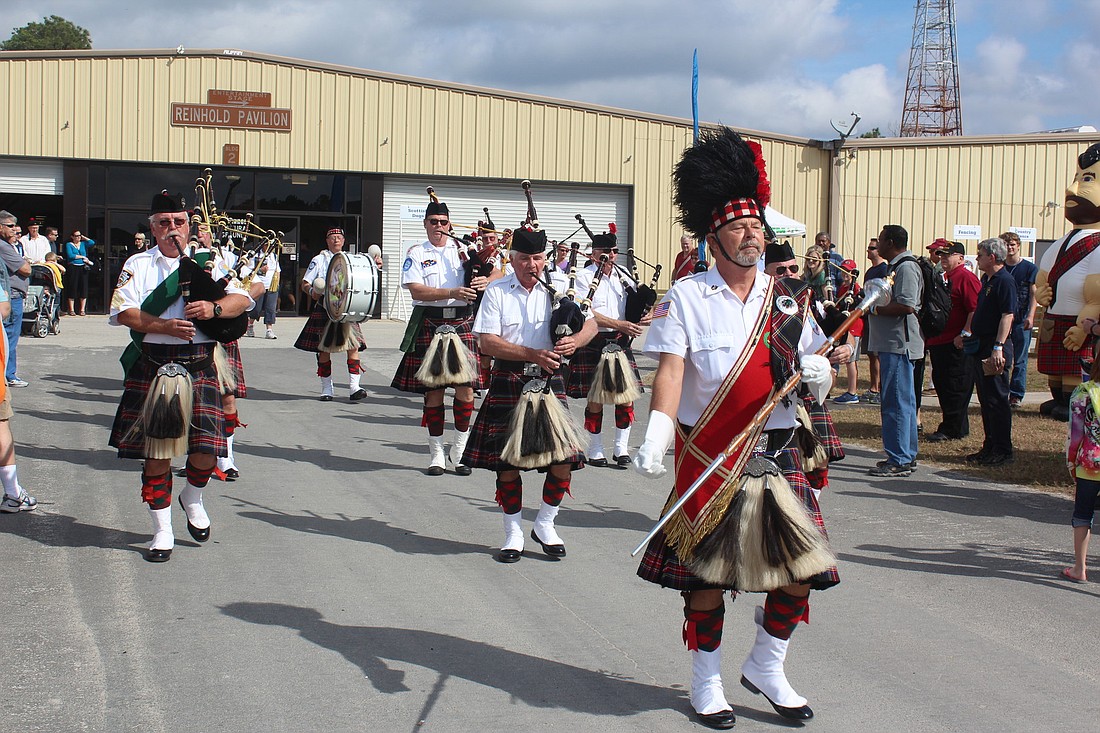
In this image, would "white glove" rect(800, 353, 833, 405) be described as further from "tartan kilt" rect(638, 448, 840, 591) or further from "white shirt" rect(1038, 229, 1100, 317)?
"white shirt" rect(1038, 229, 1100, 317)

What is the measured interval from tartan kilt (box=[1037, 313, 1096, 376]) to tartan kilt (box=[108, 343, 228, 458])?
16.9ft

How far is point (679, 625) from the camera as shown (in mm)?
4953

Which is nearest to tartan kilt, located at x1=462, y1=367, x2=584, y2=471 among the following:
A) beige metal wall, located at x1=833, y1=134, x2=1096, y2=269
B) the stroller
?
the stroller

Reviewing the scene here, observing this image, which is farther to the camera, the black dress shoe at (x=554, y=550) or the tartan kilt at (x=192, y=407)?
the black dress shoe at (x=554, y=550)

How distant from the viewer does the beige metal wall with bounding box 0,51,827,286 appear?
75.9 feet

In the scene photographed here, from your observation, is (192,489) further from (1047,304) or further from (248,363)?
(248,363)

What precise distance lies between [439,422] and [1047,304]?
4429 mm

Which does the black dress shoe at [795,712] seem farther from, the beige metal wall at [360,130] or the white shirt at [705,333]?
the beige metal wall at [360,130]

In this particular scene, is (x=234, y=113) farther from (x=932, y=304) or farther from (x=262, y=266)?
(x=932, y=304)

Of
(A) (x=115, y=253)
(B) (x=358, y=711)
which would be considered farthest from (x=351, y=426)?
(A) (x=115, y=253)

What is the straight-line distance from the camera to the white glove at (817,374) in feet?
12.4

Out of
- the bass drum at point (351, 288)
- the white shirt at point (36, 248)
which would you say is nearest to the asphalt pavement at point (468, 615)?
the bass drum at point (351, 288)

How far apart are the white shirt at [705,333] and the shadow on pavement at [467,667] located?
107 centimetres

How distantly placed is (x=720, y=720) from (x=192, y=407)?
Result: 11.0ft
